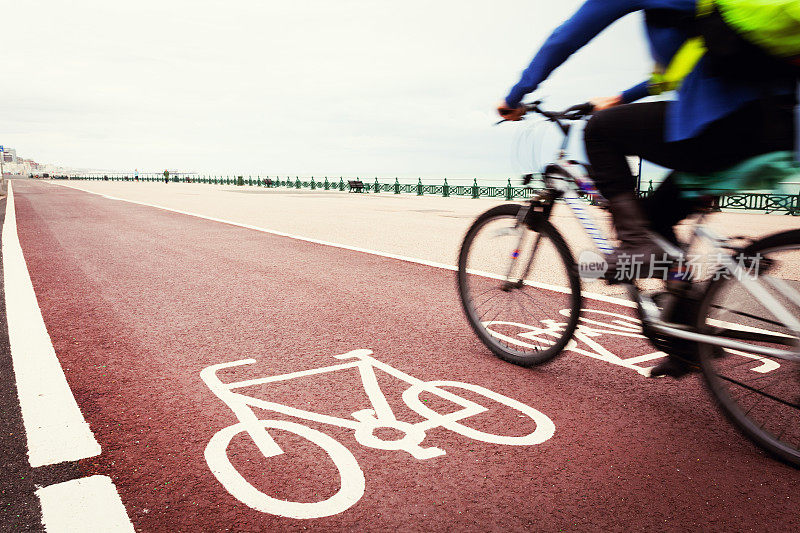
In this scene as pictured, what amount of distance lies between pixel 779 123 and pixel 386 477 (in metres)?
2.13

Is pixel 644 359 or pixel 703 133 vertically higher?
pixel 703 133

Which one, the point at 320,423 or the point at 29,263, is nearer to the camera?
the point at 320,423

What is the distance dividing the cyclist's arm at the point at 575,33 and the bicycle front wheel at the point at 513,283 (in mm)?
1050

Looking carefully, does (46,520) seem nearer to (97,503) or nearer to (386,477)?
(97,503)

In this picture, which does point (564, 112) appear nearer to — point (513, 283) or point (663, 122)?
point (663, 122)

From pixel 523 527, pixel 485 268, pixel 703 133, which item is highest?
pixel 703 133

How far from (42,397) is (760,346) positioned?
143 inches

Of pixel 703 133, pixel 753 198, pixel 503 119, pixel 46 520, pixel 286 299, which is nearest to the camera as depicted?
pixel 46 520

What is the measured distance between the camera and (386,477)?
7.47 feet

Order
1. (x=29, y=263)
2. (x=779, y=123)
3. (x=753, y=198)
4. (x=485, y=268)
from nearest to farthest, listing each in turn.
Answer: (x=779, y=123) < (x=485, y=268) < (x=29, y=263) < (x=753, y=198)

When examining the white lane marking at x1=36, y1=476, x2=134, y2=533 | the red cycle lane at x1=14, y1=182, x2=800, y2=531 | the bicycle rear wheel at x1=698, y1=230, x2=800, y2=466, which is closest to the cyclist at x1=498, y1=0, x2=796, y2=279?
the bicycle rear wheel at x1=698, y1=230, x2=800, y2=466

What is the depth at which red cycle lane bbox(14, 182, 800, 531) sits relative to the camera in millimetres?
2076

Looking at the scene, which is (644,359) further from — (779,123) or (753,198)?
(753,198)

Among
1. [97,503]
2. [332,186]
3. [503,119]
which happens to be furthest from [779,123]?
[332,186]
